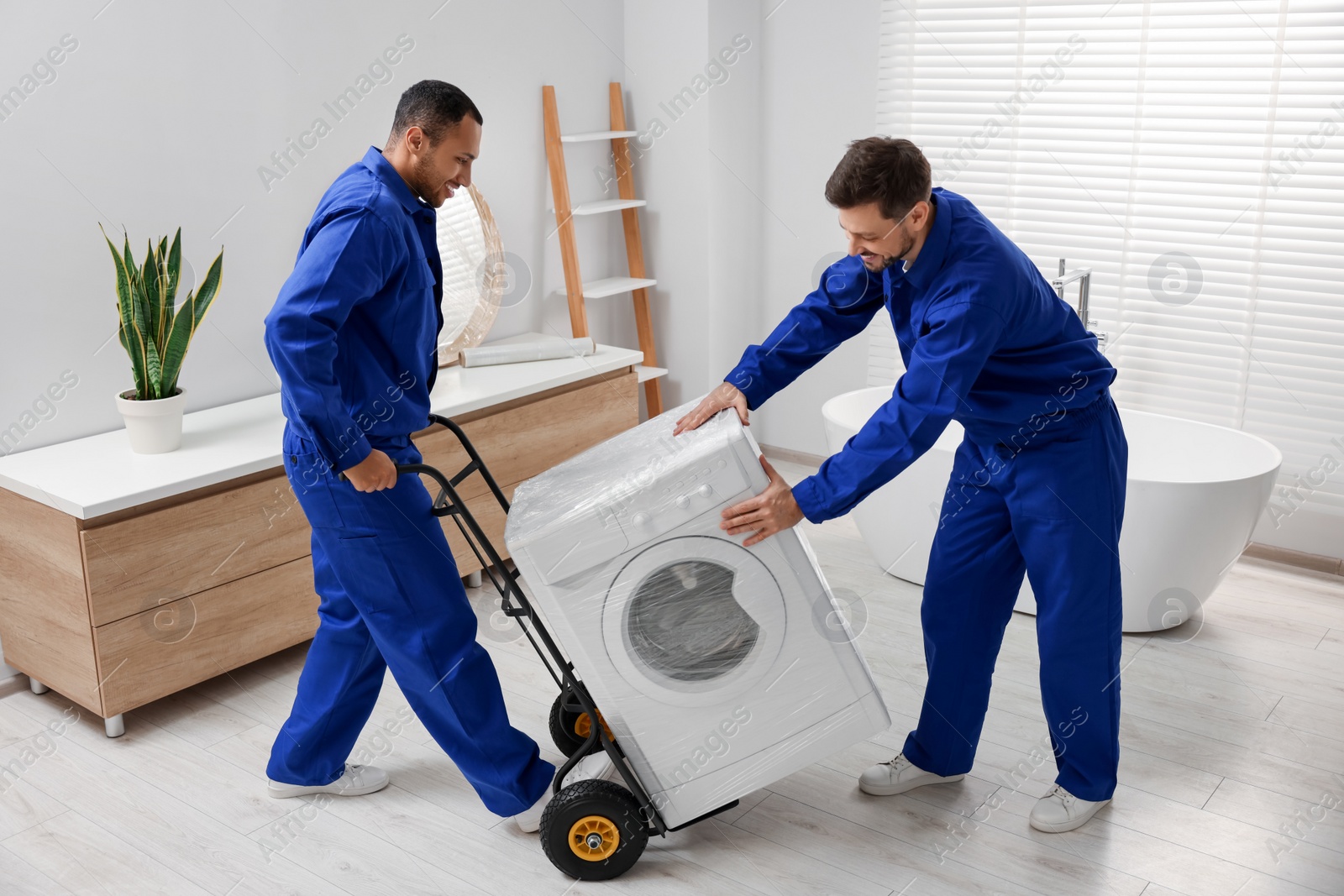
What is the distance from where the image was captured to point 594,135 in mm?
4004

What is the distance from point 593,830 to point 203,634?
3.87 feet

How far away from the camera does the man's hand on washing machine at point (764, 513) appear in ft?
6.26

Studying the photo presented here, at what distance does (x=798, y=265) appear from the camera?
4.50 metres

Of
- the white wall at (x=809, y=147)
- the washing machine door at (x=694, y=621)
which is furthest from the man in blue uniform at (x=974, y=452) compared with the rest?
the white wall at (x=809, y=147)

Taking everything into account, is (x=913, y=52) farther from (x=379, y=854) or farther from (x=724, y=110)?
(x=379, y=854)

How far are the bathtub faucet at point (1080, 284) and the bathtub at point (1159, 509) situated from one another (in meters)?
0.34

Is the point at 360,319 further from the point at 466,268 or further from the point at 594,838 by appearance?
the point at 466,268

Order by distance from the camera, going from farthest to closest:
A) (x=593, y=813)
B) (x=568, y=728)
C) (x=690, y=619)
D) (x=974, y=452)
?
(x=568, y=728) → (x=974, y=452) → (x=593, y=813) → (x=690, y=619)

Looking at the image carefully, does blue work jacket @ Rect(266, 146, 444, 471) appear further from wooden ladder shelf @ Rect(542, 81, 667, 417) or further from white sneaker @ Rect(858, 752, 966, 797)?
wooden ladder shelf @ Rect(542, 81, 667, 417)

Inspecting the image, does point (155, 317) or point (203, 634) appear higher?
point (155, 317)

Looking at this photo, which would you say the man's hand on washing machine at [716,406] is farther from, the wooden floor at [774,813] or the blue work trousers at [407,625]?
the wooden floor at [774,813]

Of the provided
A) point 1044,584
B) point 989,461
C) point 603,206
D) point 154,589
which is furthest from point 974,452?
point 603,206

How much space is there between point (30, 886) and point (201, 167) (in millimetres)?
1810

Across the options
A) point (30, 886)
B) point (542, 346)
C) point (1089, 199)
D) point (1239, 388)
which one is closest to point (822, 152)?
point (1089, 199)
